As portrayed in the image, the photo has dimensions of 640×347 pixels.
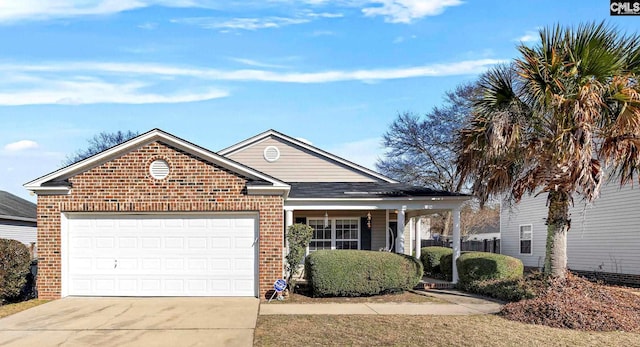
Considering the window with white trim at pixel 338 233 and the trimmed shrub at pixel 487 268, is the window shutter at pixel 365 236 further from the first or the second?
the trimmed shrub at pixel 487 268

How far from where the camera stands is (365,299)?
13562 mm

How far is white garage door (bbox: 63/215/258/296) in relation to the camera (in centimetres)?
1336

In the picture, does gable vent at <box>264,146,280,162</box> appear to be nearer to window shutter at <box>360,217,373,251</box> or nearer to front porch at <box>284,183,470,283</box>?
front porch at <box>284,183,470,283</box>

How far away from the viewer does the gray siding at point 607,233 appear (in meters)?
17.1

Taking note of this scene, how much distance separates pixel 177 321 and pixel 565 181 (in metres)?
8.61

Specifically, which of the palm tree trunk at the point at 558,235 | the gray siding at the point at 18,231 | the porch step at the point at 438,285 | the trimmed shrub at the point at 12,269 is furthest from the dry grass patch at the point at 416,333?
the gray siding at the point at 18,231

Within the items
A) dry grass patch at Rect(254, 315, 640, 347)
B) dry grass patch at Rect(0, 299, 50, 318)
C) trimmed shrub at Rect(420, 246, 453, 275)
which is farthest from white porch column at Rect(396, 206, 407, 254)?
dry grass patch at Rect(0, 299, 50, 318)

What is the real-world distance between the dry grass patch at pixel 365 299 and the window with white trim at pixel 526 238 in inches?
448

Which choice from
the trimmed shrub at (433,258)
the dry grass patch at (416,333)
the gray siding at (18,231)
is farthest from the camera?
the gray siding at (18,231)

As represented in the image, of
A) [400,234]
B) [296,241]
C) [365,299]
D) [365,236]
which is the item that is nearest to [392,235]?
[365,236]

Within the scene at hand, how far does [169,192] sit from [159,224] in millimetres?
882

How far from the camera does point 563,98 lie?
11.4m

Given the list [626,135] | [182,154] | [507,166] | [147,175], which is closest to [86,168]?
[147,175]

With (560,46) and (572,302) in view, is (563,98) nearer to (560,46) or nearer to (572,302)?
(560,46)
